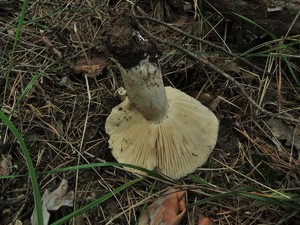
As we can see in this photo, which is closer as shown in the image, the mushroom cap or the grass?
the grass

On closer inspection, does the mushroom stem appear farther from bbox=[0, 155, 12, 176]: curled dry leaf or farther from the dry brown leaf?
bbox=[0, 155, 12, 176]: curled dry leaf

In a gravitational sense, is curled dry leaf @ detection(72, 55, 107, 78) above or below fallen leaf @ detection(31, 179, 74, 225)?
above

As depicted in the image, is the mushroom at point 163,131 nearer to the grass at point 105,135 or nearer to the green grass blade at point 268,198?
the grass at point 105,135

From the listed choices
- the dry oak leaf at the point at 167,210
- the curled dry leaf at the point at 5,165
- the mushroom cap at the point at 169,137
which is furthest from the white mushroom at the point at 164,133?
the curled dry leaf at the point at 5,165

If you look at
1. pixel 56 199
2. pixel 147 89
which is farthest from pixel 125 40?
pixel 56 199

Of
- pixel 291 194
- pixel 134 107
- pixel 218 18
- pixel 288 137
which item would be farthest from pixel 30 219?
pixel 218 18

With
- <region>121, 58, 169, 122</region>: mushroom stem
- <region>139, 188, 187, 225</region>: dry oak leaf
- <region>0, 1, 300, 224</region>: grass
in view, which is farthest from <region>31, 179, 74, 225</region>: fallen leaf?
<region>121, 58, 169, 122</region>: mushroom stem
